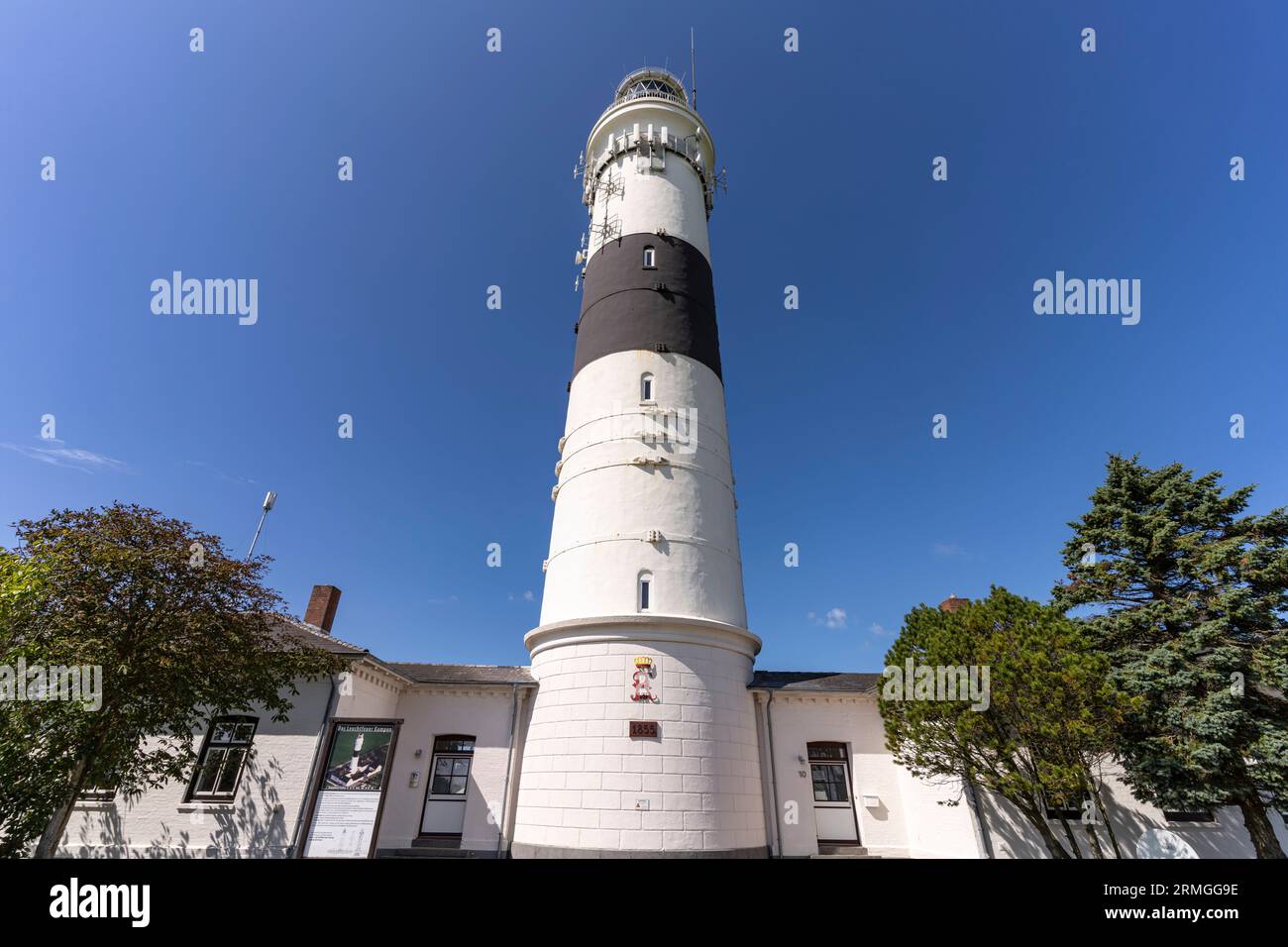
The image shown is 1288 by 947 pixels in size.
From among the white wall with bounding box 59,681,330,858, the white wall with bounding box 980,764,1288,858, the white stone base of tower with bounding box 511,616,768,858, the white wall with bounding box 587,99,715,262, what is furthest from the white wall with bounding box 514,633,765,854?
the white wall with bounding box 587,99,715,262

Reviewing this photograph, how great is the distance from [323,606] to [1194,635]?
25.6m

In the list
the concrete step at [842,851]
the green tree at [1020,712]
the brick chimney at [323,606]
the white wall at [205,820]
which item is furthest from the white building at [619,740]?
the brick chimney at [323,606]

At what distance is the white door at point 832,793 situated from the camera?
14727 millimetres

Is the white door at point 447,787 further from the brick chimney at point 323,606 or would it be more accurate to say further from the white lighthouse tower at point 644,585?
the brick chimney at point 323,606

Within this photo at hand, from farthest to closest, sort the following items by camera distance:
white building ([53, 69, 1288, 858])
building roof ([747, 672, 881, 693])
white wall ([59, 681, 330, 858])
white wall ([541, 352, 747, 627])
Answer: building roof ([747, 672, 881, 693]) < white wall ([541, 352, 747, 627]) < white wall ([59, 681, 330, 858]) < white building ([53, 69, 1288, 858])

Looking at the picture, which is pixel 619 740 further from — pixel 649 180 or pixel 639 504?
pixel 649 180

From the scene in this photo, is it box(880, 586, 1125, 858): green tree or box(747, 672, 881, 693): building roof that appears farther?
box(747, 672, 881, 693): building roof

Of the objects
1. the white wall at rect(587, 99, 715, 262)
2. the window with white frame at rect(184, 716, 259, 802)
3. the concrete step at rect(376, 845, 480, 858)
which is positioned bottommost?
the concrete step at rect(376, 845, 480, 858)

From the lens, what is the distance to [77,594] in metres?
10.3

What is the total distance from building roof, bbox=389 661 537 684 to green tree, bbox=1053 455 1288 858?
14619mm

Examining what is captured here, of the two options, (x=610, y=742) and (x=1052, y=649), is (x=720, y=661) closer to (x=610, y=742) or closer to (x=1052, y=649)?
(x=610, y=742)

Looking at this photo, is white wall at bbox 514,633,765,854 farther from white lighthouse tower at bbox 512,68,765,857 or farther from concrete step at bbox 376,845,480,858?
concrete step at bbox 376,845,480,858

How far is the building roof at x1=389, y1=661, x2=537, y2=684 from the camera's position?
15727 mm
